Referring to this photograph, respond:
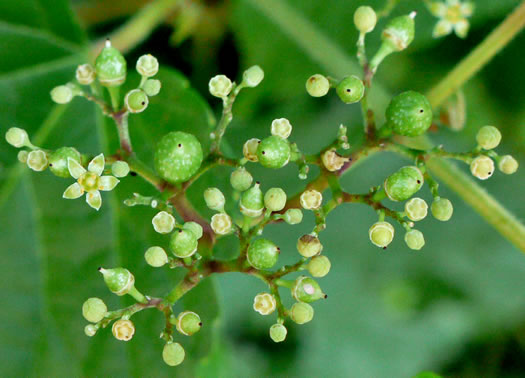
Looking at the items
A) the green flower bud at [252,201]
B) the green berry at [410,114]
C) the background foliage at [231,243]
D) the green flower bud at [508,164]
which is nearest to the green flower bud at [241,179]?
the green flower bud at [252,201]

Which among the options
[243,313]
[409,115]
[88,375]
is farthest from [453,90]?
[243,313]

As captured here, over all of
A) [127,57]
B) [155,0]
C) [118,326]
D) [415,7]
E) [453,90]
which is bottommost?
[118,326]

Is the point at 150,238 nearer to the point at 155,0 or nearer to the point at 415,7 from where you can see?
the point at 155,0

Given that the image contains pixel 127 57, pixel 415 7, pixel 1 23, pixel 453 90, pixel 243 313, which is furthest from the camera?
pixel 243 313

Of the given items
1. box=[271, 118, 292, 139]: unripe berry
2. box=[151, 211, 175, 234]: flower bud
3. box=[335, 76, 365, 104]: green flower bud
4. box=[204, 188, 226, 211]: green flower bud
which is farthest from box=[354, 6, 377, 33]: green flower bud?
box=[151, 211, 175, 234]: flower bud

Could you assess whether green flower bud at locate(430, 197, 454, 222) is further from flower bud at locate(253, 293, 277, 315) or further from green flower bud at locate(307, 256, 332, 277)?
flower bud at locate(253, 293, 277, 315)

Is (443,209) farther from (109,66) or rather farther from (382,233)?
(109,66)
